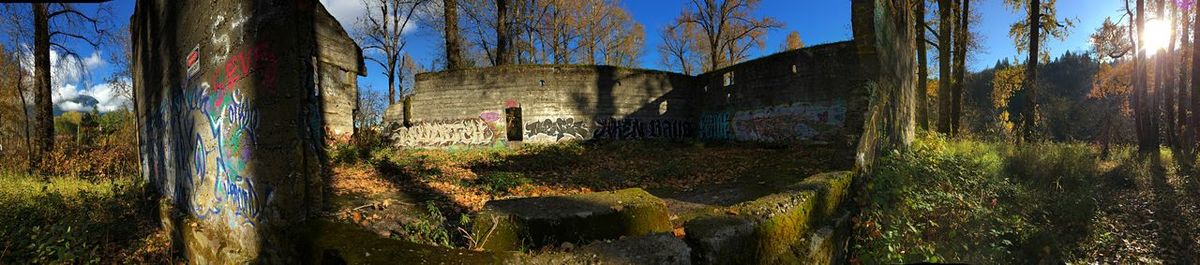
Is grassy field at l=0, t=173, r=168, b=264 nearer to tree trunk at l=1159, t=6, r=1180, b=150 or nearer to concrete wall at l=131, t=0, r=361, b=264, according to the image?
concrete wall at l=131, t=0, r=361, b=264

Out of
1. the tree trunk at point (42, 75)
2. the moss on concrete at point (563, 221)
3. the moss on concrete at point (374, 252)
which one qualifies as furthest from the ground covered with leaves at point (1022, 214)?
the tree trunk at point (42, 75)

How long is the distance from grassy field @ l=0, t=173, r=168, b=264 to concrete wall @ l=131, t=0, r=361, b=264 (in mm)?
872

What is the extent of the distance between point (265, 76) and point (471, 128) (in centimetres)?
1117

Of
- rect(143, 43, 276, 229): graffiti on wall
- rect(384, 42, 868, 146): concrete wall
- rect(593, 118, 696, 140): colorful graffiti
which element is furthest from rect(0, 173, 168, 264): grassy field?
rect(593, 118, 696, 140): colorful graffiti

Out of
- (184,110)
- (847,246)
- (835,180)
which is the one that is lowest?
(847,246)

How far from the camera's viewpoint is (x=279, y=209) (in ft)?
10.2

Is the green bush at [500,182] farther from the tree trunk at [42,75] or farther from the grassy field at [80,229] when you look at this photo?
the tree trunk at [42,75]

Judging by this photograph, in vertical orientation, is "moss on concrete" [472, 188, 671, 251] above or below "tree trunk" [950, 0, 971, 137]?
below

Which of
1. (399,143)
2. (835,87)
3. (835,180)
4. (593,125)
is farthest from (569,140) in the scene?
(835,180)

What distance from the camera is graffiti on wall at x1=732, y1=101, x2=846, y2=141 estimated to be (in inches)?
473

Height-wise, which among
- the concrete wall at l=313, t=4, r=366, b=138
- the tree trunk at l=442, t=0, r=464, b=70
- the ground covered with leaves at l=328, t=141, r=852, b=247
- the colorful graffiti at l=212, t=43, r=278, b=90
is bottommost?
the ground covered with leaves at l=328, t=141, r=852, b=247

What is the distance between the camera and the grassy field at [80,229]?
13.2 ft

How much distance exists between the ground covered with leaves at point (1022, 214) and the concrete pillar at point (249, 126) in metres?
4.43

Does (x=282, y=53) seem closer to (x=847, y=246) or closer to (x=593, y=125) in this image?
(x=847, y=246)
